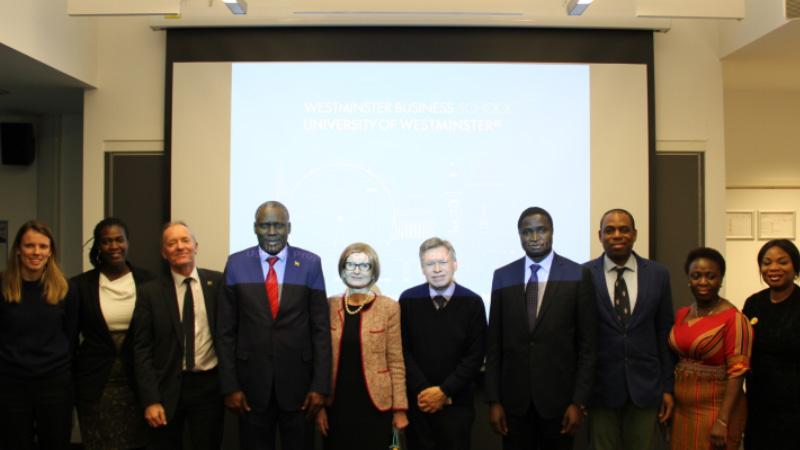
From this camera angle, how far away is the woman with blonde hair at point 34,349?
314 cm

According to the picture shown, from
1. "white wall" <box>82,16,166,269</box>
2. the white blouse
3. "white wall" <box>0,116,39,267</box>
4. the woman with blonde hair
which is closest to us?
the woman with blonde hair

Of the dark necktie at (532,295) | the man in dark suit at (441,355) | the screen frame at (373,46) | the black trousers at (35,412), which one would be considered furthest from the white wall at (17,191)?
the dark necktie at (532,295)

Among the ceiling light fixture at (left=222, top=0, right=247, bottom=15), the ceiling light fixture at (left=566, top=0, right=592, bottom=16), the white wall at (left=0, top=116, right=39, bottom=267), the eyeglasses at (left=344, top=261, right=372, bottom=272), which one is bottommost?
the eyeglasses at (left=344, top=261, right=372, bottom=272)

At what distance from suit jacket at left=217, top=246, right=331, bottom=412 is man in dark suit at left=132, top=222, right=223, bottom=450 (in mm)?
141

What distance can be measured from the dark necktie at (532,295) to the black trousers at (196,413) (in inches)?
61.5

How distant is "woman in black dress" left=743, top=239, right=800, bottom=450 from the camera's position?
313 centimetres

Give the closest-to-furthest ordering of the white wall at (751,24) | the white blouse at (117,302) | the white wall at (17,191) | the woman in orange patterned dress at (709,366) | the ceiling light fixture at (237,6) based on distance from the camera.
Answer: the woman in orange patterned dress at (709,366) < the white blouse at (117,302) < the ceiling light fixture at (237,6) < the white wall at (751,24) < the white wall at (17,191)

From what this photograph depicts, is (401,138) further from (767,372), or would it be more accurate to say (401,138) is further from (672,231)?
(767,372)

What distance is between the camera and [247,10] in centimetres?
443

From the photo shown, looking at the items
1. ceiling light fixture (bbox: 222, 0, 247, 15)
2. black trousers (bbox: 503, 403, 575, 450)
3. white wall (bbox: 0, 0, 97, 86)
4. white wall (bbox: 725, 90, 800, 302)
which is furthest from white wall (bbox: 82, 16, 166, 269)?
white wall (bbox: 725, 90, 800, 302)

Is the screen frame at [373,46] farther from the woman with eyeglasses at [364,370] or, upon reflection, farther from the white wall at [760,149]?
the woman with eyeglasses at [364,370]

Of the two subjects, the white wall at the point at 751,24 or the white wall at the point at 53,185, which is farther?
the white wall at the point at 53,185

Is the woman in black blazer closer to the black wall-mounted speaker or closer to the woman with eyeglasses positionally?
the woman with eyeglasses

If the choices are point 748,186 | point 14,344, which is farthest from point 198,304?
point 748,186
